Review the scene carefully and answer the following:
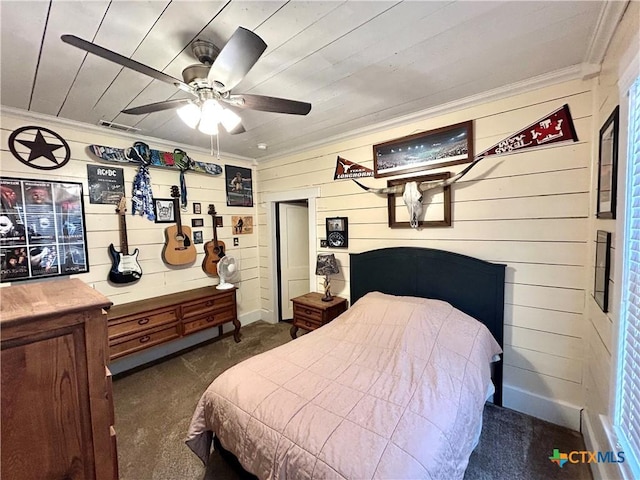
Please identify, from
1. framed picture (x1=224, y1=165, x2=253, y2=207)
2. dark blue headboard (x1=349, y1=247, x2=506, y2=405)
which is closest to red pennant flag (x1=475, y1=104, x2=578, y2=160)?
dark blue headboard (x1=349, y1=247, x2=506, y2=405)

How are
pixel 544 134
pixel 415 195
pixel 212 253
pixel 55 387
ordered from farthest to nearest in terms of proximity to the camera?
pixel 212 253, pixel 415 195, pixel 544 134, pixel 55 387

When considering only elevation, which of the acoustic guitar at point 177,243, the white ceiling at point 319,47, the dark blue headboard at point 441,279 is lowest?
the dark blue headboard at point 441,279

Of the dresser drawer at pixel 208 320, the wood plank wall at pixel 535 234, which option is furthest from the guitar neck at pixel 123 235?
the wood plank wall at pixel 535 234

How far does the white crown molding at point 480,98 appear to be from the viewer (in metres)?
1.80

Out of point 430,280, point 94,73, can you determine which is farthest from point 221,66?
point 430,280

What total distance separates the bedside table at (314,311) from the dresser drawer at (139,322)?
1.28 m

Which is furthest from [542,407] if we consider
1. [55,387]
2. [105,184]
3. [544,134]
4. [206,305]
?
[105,184]

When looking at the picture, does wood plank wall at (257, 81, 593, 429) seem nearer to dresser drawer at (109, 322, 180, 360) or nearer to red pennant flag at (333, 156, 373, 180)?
red pennant flag at (333, 156, 373, 180)

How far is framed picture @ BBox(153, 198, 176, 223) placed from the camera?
9.86 feet

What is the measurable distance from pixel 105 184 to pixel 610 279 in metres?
3.85

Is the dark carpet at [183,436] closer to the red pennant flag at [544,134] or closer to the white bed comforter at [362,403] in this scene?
the white bed comforter at [362,403]

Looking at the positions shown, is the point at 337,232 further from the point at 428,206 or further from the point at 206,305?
the point at 206,305

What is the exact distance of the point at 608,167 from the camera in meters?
1.42

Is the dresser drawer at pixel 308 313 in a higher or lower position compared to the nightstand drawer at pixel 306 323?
higher
